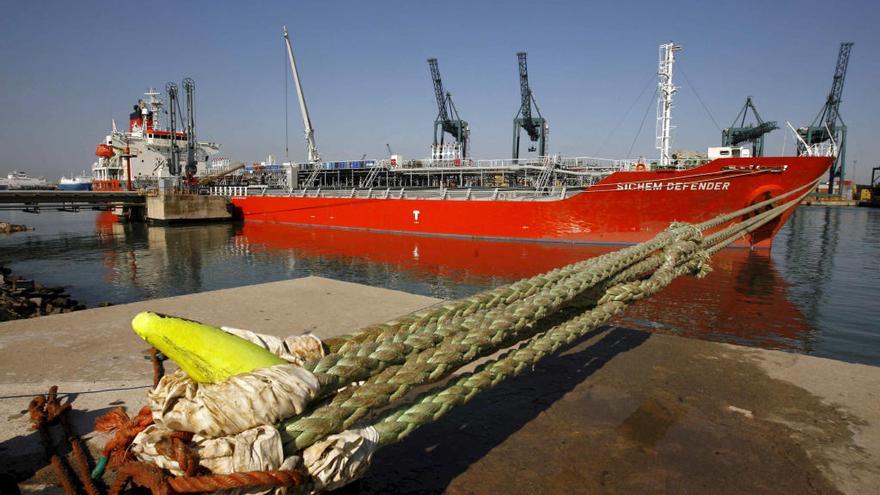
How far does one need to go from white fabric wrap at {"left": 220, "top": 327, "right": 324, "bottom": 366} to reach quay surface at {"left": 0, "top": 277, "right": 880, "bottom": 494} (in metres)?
0.67

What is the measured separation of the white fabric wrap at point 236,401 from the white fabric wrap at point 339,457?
0.50 ft

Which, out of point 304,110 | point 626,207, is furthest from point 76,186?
point 626,207

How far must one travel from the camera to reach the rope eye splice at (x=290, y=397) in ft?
4.15

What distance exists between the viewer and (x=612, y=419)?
2490mm

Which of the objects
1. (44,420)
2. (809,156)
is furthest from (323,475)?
(809,156)

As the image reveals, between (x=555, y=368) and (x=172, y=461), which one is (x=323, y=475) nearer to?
(x=172, y=461)

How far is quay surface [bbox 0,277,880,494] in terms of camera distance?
78.5 inches

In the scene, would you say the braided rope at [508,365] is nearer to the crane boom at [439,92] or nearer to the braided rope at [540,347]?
the braided rope at [540,347]

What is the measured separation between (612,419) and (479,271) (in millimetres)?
13142

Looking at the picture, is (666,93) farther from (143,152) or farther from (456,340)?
(143,152)

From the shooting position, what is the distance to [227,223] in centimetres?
3572

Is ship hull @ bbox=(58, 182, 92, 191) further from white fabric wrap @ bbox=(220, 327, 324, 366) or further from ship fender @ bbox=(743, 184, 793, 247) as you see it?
white fabric wrap @ bbox=(220, 327, 324, 366)

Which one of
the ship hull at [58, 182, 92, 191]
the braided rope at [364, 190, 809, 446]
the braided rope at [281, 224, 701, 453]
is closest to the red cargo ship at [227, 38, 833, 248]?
the braided rope at [364, 190, 809, 446]

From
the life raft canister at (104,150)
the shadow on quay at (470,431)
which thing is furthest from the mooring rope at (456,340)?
the life raft canister at (104,150)
